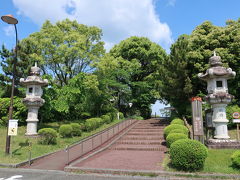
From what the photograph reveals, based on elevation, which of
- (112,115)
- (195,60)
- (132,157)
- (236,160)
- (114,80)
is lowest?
(132,157)

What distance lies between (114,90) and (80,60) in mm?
8089

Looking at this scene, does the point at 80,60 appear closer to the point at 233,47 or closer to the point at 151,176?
the point at 233,47

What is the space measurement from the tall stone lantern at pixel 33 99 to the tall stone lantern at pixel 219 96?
40.9 feet

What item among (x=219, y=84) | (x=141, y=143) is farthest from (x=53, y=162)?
(x=219, y=84)

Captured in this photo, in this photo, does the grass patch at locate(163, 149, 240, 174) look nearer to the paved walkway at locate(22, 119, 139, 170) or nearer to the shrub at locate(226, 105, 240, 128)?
the paved walkway at locate(22, 119, 139, 170)

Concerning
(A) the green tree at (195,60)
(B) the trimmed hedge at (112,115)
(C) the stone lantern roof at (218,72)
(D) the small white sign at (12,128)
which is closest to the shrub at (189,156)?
(C) the stone lantern roof at (218,72)

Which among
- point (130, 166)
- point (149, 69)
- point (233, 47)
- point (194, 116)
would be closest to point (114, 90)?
point (149, 69)

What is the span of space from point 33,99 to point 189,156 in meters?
12.4

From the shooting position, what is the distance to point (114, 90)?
28.7 metres

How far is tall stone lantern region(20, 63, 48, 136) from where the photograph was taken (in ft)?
48.3

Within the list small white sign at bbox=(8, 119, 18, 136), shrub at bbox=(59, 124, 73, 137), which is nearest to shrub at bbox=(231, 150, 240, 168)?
small white sign at bbox=(8, 119, 18, 136)

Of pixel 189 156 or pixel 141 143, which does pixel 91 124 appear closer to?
pixel 141 143

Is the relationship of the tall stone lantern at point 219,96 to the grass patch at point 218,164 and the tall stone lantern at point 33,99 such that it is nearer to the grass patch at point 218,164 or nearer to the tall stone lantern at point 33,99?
the grass patch at point 218,164

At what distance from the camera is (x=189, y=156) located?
7.00 metres
